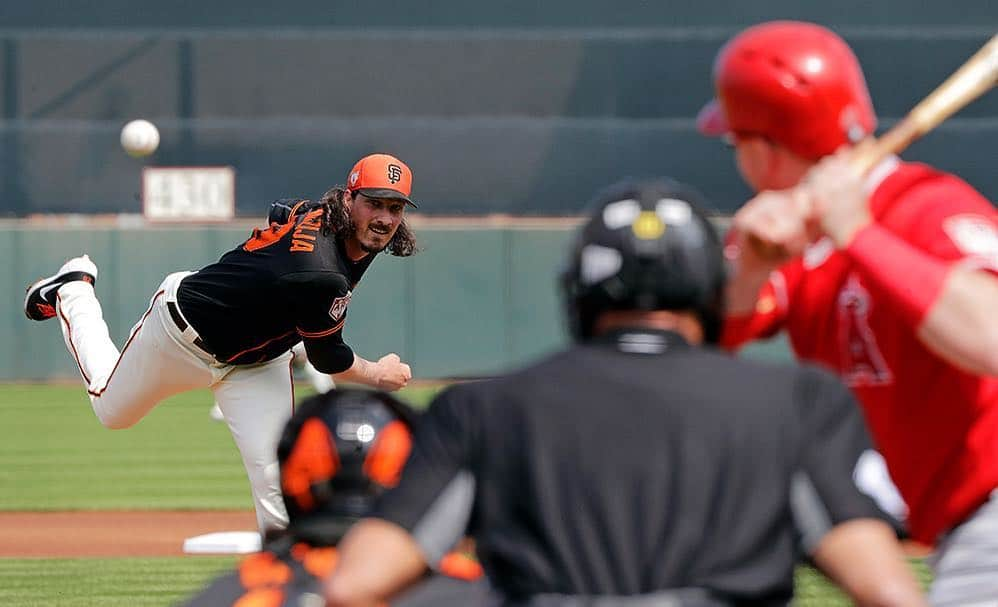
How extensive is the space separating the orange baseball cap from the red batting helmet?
3.92 metres

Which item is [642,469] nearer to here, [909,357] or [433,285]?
[909,357]

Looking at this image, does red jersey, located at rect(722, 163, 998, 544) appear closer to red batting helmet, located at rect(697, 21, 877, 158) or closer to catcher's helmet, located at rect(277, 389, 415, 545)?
red batting helmet, located at rect(697, 21, 877, 158)

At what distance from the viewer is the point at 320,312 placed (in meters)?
6.60

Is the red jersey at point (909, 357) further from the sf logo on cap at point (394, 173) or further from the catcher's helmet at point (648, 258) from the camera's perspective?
the sf logo on cap at point (394, 173)

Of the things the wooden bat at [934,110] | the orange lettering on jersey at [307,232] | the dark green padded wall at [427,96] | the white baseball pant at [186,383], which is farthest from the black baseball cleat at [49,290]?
the dark green padded wall at [427,96]

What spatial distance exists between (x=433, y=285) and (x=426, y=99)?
152 inches

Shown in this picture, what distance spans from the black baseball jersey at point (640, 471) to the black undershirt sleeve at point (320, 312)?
4308 millimetres

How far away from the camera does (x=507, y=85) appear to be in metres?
22.6

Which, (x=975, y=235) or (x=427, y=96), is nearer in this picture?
(x=975, y=235)

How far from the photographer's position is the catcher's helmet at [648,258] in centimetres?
227

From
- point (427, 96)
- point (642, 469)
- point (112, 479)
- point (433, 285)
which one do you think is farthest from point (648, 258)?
point (427, 96)

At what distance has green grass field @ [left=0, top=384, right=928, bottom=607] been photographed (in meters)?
6.94

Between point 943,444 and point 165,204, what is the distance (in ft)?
61.9

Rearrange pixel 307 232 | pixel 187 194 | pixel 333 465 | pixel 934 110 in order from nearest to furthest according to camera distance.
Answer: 1. pixel 333 465
2. pixel 934 110
3. pixel 307 232
4. pixel 187 194
